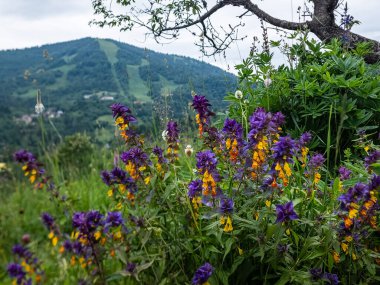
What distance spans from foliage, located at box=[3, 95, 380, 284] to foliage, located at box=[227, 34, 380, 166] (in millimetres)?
1279

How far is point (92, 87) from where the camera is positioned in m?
59.9

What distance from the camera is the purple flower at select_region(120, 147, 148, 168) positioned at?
250cm

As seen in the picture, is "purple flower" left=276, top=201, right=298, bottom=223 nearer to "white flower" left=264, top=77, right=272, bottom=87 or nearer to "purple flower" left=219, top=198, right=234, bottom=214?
"purple flower" left=219, top=198, right=234, bottom=214

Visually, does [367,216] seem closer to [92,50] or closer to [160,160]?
[160,160]

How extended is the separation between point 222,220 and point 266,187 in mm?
289

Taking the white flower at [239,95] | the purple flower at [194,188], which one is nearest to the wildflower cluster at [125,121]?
the purple flower at [194,188]

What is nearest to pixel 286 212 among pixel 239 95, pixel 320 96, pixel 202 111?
pixel 202 111

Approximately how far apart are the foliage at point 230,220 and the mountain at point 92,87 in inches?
90.5

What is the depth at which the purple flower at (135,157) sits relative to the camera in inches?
98.6

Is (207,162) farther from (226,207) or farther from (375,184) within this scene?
(375,184)

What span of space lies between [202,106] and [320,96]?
6.60 feet

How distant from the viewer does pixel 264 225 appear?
91.2 inches

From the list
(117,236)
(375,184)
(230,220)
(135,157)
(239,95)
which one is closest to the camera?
(375,184)

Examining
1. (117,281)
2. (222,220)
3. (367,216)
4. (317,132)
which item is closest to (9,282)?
(117,281)
